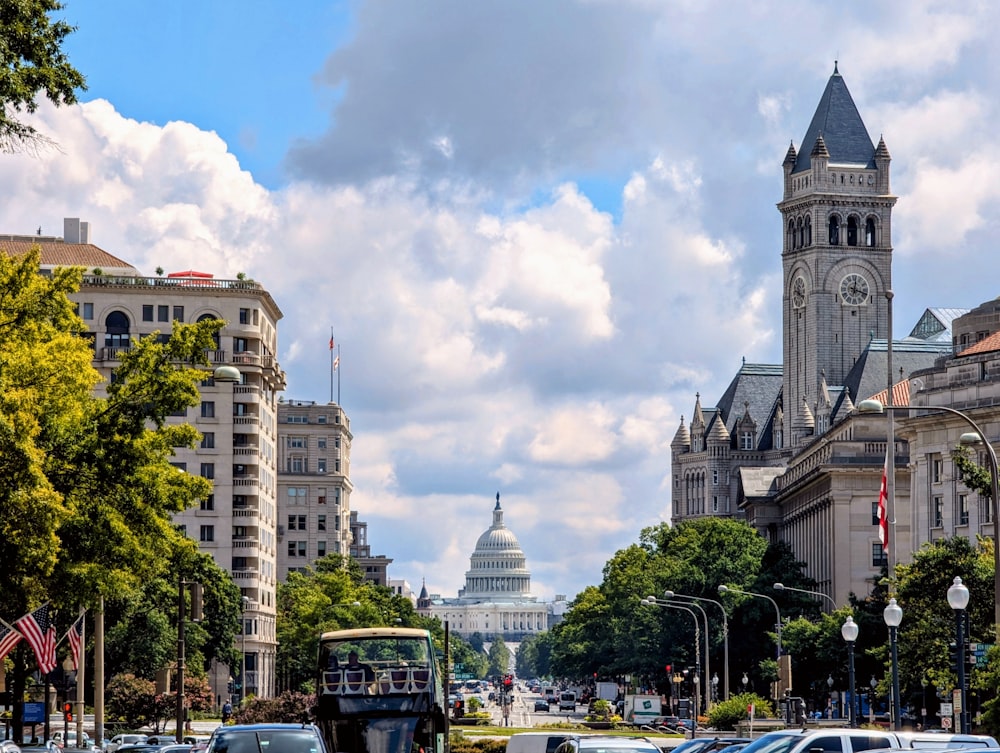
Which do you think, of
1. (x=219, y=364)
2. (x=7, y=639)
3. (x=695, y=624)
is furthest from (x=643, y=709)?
(x=7, y=639)

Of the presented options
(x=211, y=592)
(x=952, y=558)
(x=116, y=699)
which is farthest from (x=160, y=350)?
(x=211, y=592)

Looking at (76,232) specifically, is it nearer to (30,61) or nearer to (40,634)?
(40,634)

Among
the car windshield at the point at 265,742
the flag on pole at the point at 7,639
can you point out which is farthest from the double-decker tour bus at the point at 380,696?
the car windshield at the point at 265,742

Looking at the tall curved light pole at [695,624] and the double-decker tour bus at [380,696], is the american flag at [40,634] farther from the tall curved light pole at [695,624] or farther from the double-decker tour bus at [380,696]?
the tall curved light pole at [695,624]

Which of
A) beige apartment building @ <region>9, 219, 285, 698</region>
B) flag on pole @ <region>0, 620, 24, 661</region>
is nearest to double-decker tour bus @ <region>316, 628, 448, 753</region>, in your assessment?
flag on pole @ <region>0, 620, 24, 661</region>

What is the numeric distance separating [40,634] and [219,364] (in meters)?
85.7

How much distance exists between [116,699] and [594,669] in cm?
9332

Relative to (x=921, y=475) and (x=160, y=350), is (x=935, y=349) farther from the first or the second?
(x=160, y=350)

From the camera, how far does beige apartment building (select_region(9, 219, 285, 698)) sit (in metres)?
138

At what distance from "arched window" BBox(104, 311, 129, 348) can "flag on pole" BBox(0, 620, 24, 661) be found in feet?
286

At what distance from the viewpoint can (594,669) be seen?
183 meters

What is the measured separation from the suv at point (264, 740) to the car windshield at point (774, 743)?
7.40 metres

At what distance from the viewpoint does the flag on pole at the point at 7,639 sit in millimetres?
51191

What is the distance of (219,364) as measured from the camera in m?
138
